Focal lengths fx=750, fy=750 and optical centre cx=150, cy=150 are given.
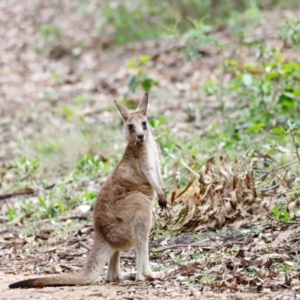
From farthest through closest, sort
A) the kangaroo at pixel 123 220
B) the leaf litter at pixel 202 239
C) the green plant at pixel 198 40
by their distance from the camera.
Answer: the green plant at pixel 198 40, the kangaroo at pixel 123 220, the leaf litter at pixel 202 239

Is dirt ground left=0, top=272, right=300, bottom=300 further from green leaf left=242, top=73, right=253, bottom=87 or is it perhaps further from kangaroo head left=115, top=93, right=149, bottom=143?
green leaf left=242, top=73, right=253, bottom=87

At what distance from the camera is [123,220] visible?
5309 millimetres

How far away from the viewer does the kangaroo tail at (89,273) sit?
16.7 feet

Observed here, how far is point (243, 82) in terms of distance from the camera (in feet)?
32.2

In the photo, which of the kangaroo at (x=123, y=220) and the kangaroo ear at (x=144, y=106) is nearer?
the kangaroo at (x=123, y=220)

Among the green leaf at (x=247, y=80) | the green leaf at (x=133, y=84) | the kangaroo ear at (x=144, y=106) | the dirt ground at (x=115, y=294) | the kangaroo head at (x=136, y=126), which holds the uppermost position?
the green leaf at (x=133, y=84)

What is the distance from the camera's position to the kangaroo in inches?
207

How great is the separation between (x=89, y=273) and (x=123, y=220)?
17.3 inches

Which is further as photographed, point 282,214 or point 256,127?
point 256,127

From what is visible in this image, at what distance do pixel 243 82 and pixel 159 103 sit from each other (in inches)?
95.2

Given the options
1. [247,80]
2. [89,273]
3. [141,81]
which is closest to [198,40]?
[141,81]

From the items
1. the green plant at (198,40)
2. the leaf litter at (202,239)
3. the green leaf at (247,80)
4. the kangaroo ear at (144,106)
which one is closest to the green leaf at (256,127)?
the green leaf at (247,80)

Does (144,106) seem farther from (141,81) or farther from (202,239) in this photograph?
(141,81)

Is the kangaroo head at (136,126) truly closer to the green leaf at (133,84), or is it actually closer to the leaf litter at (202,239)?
the leaf litter at (202,239)
